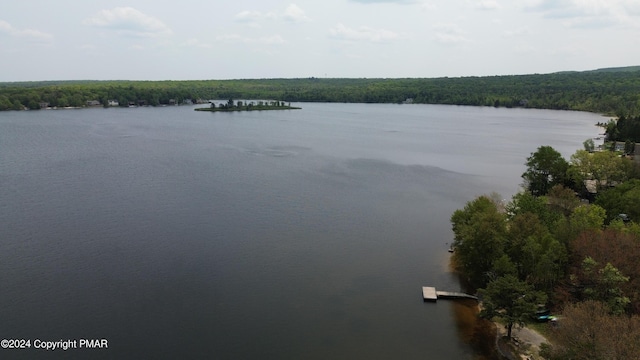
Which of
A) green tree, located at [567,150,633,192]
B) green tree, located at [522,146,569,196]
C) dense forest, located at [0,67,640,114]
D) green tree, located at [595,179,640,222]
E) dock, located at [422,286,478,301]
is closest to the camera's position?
dock, located at [422,286,478,301]

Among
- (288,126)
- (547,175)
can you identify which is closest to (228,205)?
(547,175)

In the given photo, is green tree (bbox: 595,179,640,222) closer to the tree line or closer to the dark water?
the tree line

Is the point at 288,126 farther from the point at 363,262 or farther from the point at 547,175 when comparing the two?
the point at 363,262

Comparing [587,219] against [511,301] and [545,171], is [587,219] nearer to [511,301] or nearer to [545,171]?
[511,301]

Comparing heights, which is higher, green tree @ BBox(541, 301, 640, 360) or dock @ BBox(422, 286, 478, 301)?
green tree @ BBox(541, 301, 640, 360)

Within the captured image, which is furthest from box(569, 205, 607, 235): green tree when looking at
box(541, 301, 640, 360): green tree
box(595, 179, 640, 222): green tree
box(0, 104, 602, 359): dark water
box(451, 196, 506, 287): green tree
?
box(541, 301, 640, 360): green tree

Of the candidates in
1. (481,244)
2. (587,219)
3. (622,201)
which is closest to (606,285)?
(481,244)
